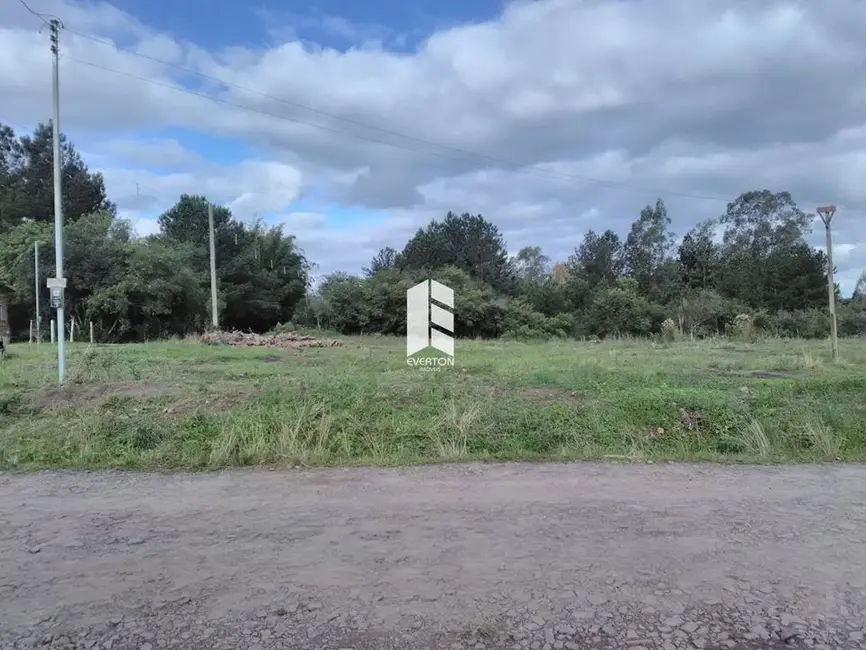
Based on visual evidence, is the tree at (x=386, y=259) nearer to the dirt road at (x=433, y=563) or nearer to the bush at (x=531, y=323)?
the bush at (x=531, y=323)

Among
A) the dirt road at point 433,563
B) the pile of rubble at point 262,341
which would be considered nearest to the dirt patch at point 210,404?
the dirt road at point 433,563

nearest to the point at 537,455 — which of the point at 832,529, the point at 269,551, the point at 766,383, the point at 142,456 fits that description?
the point at 832,529

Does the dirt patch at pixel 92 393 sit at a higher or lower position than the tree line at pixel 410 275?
lower

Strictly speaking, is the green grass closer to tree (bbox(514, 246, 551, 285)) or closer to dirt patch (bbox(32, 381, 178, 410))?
dirt patch (bbox(32, 381, 178, 410))

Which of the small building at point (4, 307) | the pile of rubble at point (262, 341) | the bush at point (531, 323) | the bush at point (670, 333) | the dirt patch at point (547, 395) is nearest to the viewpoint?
the dirt patch at point (547, 395)

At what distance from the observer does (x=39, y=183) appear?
49.0 meters

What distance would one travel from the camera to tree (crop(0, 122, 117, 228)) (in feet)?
156

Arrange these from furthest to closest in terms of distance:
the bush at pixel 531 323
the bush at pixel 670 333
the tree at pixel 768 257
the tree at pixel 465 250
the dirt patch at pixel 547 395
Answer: the tree at pixel 465 250 → the tree at pixel 768 257 → the bush at pixel 531 323 → the bush at pixel 670 333 → the dirt patch at pixel 547 395

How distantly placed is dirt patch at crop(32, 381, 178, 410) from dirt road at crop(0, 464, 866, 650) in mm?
3351

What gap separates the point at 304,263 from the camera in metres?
47.7

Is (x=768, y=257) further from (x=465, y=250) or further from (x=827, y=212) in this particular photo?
(x=827, y=212)

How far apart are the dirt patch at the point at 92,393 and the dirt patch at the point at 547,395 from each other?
17.6ft

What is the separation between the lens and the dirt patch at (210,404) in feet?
24.9

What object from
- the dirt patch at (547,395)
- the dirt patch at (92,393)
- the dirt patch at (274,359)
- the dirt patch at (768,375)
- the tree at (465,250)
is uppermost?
the tree at (465,250)
